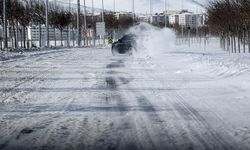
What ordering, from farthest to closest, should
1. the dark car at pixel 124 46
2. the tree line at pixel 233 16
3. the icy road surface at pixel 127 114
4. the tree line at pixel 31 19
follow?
the tree line at pixel 31 19, the dark car at pixel 124 46, the tree line at pixel 233 16, the icy road surface at pixel 127 114

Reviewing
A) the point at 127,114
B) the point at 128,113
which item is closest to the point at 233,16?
the point at 128,113

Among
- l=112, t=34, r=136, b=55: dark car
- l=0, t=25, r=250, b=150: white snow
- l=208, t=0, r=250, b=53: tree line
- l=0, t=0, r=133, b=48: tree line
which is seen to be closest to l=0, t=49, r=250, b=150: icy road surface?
l=0, t=25, r=250, b=150: white snow

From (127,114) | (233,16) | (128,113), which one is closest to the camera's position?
(127,114)

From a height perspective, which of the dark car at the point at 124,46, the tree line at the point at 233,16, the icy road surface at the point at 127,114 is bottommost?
the icy road surface at the point at 127,114

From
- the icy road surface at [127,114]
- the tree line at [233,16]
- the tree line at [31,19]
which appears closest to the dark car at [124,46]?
the tree line at [233,16]

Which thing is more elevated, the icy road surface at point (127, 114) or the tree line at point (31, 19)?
the tree line at point (31, 19)

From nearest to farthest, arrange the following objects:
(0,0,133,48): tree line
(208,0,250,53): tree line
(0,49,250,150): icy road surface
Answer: (0,49,250,150): icy road surface → (208,0,250,53): tree line → (0,0,133,48): tree line

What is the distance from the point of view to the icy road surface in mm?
7199

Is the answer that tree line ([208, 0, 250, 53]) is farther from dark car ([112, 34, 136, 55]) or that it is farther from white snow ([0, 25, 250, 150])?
white snow ([0, 25, 250, 150])

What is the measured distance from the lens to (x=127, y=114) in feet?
31.3

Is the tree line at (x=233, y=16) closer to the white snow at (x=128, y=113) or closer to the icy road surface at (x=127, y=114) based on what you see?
the white snow at (x=128, y=113)

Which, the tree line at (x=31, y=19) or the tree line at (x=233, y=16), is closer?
the tree line at (x=233, y=16)

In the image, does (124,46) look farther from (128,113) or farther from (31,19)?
(128,113)

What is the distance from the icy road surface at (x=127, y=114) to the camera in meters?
7.20
